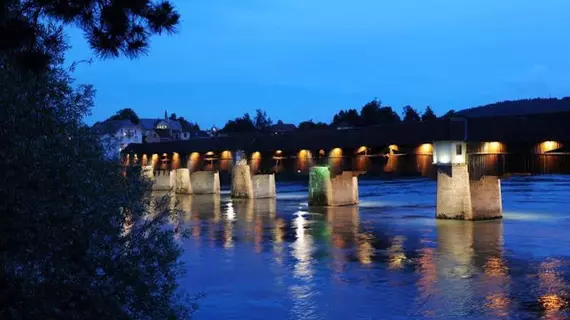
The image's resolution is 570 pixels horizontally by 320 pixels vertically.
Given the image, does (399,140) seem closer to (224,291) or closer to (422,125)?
(422,125)

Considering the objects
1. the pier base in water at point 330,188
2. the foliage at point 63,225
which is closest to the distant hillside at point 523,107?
the pier base in water at point 330,188

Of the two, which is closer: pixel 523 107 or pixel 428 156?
pixel 428 156

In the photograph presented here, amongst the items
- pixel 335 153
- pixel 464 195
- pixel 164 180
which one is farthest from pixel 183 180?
pixel 464 195

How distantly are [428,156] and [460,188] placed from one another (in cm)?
428

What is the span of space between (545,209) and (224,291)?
36.1m

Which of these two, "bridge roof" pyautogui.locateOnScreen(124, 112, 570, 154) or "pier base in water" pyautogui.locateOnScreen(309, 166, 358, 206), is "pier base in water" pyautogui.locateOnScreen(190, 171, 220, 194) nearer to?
"bridge roof" pyautogui.locateOnScreen(124, 112, 570, 154)

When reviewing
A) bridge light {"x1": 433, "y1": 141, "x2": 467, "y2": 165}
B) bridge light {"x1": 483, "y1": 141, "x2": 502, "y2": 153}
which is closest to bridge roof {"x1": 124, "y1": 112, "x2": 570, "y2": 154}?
bridge light {"x1": 433, "y1": 141, "x2": 467, "y2": 165}

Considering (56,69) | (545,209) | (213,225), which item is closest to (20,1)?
(56,69)

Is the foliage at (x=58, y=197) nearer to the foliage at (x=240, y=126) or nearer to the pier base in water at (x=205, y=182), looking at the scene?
the pier base in water at (x=205, y=182)

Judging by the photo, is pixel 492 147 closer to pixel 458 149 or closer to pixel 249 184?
pixel 458 149

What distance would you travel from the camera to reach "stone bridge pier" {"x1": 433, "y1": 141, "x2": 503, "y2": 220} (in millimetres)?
37906

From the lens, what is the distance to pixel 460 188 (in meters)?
38.2

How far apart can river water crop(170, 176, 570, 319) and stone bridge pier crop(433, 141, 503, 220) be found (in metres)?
1.02

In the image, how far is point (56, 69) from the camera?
29.7ft
